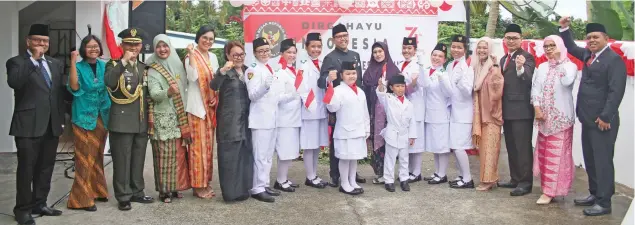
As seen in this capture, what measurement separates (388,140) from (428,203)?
0.74m


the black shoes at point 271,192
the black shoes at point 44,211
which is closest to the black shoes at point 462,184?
the black shoes at point 271,192

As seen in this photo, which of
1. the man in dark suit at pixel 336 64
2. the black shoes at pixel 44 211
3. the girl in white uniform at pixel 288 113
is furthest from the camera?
the man in dark suit at pixel 336 64

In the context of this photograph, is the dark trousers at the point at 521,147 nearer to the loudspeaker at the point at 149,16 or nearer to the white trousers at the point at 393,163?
the white trousers at the point at 393,163

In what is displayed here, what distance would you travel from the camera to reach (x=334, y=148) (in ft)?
18.2

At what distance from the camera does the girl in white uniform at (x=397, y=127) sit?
548 cm

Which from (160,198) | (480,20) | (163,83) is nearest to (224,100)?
(163,83)

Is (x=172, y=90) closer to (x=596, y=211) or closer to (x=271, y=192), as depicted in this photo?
(x=271, y=192)

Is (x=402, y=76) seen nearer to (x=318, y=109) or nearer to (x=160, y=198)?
(x=318, y=109)

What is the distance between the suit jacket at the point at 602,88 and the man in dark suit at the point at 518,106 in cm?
53

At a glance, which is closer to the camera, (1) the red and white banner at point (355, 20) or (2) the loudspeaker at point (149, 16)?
(2) the loudspeaker at point (149, 16)

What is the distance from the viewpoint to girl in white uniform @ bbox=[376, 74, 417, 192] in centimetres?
548

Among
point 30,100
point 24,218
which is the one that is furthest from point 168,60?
point 24,218

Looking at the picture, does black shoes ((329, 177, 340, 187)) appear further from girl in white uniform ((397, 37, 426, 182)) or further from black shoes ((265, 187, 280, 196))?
girl in white uniform ((397, 37, 426, 182))

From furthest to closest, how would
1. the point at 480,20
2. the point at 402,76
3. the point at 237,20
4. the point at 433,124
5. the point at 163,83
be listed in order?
the point at 480,20 < the point at 237,20 < the point at 433,124 < the point at 402,76 < the point at 163,83
